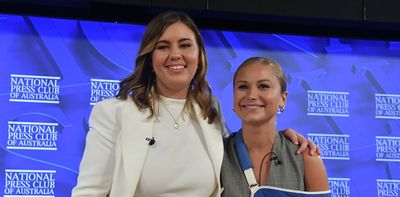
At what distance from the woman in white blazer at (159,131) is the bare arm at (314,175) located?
65 millimetres

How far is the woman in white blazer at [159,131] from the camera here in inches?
62.3

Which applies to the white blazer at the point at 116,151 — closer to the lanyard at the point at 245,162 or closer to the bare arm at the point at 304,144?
the lanyard at the point at 245,162

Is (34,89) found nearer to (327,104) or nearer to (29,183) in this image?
(29,183)

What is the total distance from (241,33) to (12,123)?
141cm

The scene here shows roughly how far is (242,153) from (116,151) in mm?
366

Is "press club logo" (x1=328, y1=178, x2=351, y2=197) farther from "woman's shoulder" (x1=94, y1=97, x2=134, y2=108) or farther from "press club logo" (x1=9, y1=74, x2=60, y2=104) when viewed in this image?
"woman's shoulder" (x1=94, y1=97, x2=134, y2=108)

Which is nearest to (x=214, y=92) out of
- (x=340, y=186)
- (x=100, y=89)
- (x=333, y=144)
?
(x=100, y=89)

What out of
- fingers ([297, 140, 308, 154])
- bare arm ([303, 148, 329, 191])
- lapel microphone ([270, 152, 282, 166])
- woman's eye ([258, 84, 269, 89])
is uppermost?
woman's eye ([258, 84, 269, 89])

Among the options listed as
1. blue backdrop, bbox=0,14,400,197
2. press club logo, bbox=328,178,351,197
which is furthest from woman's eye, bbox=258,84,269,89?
press club logo, bbox=328,178,351,197

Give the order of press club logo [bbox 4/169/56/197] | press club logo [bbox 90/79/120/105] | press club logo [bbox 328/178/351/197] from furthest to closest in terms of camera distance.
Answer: press club logo [bbox 328/178/351/197]
press club logo [bbox 90/79/120/105]
press club logo [bbox 4/169/56/197]

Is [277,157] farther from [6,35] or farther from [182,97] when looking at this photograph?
[6,35]

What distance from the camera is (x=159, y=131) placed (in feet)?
5.42

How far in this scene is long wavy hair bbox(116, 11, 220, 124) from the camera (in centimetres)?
169

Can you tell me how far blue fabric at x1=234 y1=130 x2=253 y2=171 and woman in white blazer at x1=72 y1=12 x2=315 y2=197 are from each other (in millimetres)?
50
